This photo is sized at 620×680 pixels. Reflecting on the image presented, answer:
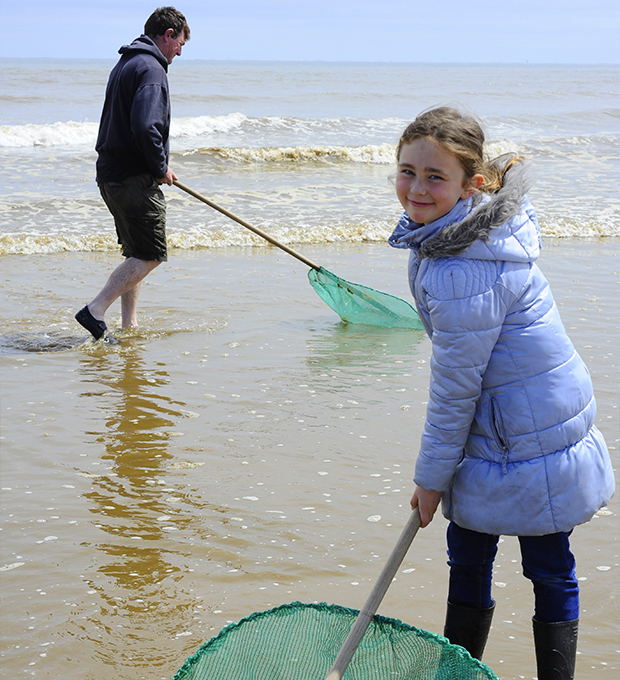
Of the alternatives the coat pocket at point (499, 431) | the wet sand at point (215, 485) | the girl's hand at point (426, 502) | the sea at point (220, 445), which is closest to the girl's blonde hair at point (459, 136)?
the sea at point (220, 445)

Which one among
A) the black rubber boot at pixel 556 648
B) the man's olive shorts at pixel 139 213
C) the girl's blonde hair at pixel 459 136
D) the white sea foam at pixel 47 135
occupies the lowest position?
the black rubber boot at pixel 556 648

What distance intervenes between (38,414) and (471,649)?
265 centimetres

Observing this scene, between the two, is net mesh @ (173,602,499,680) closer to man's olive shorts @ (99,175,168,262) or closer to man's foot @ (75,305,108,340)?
man's foot @ (75,305,108,340)

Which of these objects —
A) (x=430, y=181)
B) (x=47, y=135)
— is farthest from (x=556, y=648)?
(x=47, y=135)

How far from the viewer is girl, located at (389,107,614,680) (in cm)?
171

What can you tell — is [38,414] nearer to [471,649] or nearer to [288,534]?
[288,534]

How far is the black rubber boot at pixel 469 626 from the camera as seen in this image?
6.51ft

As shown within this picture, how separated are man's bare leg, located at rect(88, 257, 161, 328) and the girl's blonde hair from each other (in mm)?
3706

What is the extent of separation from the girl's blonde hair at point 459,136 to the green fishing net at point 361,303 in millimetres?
3693

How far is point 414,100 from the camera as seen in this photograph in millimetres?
32250

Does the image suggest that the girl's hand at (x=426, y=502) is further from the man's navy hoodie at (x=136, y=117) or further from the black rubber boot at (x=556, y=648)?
the man's navy hoodie at (x=136, y=117)

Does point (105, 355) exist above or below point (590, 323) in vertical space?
below

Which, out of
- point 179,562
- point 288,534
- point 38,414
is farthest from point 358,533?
point 38,414

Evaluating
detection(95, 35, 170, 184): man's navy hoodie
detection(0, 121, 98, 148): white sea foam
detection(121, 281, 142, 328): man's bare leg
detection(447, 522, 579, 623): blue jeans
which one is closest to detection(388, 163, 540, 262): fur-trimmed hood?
detection(447, 522, 579, 623): blue jeans
